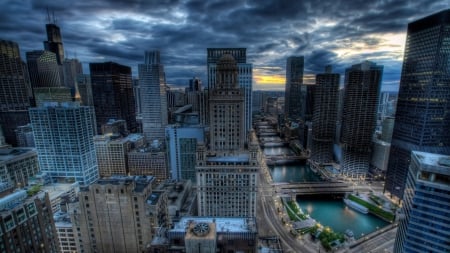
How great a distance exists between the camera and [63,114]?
12231 cm

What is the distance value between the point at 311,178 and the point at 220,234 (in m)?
157

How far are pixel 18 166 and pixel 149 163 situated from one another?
74623 mm

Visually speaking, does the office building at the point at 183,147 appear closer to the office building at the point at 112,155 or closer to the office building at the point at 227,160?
the office building at the point at 227,160

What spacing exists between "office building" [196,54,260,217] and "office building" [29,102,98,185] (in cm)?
9152

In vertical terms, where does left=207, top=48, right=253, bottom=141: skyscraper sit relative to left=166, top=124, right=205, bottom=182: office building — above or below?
above

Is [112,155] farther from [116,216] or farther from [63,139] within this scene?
[116,216]

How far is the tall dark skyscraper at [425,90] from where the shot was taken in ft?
342

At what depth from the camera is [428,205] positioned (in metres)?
49.8

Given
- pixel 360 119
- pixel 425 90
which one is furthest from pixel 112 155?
pixel 425 90

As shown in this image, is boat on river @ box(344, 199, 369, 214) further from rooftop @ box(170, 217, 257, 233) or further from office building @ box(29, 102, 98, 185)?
office building @ box(29, 102, 98, 185)

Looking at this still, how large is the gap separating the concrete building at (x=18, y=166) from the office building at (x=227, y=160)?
112m

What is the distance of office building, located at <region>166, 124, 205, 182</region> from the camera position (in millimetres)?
132250

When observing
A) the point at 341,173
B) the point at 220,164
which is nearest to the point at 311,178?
the point at 341,173

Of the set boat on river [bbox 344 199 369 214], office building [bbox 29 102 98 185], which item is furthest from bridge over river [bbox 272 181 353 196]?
office building [bbox 29 102 98 185]
